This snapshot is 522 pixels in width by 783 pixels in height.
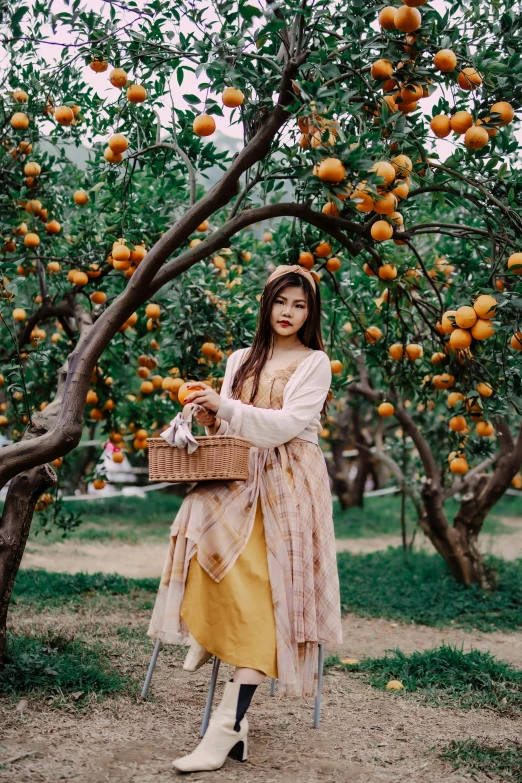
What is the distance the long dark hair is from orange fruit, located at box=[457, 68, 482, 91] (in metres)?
0.89

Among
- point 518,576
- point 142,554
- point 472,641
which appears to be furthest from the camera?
point 142,554

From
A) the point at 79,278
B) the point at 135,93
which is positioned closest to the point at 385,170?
the point at 135,93

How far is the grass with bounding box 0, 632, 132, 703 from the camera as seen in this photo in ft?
10.1

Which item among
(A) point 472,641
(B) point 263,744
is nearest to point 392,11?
(B) point 263,744

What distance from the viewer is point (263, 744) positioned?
282cm

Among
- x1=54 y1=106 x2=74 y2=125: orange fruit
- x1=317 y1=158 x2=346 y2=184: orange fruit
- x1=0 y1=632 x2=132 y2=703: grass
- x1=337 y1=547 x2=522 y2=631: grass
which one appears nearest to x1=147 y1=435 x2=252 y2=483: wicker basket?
x1=317 y1=158 x2=346 y2=184: orange fruit

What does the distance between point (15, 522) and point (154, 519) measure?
7.69m

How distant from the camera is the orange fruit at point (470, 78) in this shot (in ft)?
9.09

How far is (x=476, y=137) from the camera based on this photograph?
2838mm

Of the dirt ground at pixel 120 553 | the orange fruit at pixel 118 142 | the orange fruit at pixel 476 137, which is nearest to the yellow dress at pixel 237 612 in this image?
the orange fruit at pixel 476 137

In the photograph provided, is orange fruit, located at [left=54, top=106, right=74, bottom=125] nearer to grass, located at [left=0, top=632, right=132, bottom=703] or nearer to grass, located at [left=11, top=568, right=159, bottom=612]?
→ grass, located at [left=0, top=632, right=132, bottom=703]

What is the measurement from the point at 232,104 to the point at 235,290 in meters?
2.05

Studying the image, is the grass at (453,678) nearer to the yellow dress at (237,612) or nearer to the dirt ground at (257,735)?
the dirt ground at (257,735)

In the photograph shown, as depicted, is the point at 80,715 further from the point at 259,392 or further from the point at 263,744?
the point at 259,392
